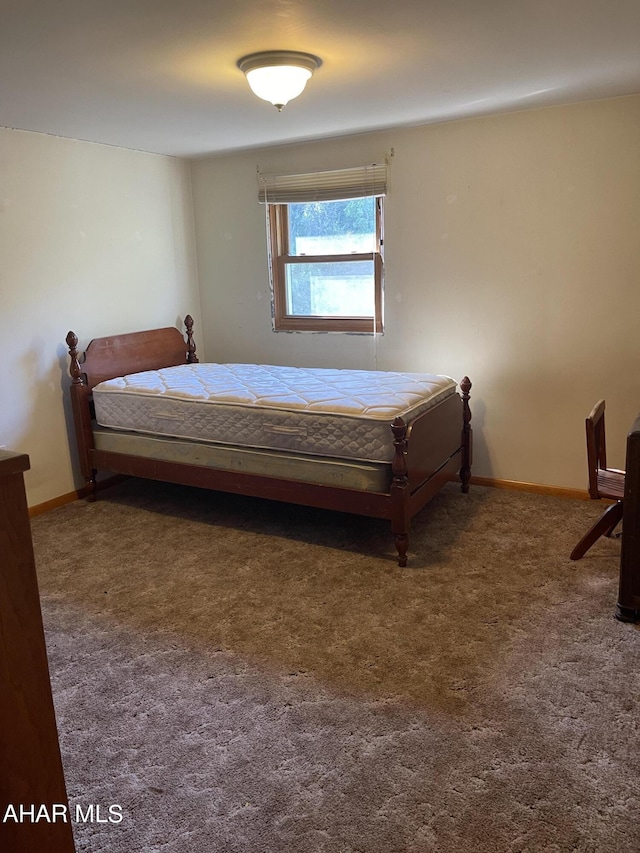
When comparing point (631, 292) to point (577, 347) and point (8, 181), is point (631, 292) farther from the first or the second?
point (8, 181)

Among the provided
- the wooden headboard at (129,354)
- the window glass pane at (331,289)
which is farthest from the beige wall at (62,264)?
the window glass pane at (331,289)

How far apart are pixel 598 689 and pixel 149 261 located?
3838 millimetres

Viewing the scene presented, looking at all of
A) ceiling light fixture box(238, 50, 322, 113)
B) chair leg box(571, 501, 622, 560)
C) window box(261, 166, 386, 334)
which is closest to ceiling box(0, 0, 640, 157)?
ceiling light fixture box(238, 50, 322, 113)

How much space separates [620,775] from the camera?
1762 millimetres

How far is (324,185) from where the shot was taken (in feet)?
13.9

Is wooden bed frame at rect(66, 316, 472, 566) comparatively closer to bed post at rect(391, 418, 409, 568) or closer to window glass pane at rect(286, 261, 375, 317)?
bed post at rect(391, 418, 409, 568)

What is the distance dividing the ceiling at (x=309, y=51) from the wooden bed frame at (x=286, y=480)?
4.52 ft

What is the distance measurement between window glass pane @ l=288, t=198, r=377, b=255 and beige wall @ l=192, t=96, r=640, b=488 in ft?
0.66

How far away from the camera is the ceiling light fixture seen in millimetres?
2436

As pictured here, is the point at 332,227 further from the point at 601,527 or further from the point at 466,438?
the point at 601,527

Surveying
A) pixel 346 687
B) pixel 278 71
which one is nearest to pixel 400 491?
pixel 346 687

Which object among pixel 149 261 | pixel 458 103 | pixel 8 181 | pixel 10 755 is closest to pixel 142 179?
pixel 149 261

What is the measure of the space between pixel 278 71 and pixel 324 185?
1.77 meters

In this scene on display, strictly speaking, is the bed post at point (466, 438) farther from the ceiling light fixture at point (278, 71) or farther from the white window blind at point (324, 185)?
the ceiling light fixture at point (278, 71)
